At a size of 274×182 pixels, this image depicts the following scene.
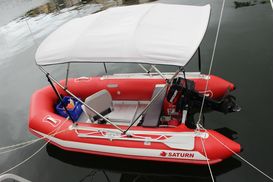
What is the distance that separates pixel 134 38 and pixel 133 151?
2.43m

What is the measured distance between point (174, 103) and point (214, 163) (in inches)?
65.2

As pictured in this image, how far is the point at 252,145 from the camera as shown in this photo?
620cm

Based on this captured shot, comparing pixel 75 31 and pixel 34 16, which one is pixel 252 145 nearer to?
pixel 75 31

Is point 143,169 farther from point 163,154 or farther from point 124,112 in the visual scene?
point 124,112

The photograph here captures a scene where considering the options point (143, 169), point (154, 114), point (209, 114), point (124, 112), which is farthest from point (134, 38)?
point (209, 114)

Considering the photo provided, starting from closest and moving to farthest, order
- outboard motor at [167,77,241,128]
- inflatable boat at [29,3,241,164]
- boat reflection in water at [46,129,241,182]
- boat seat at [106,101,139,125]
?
inflatable boat at [29,3,241,164]
boat reflection in water at [46,129,241,182]
outboard motor at [167,77,241,128]
boat seat at [106,101,139,125]

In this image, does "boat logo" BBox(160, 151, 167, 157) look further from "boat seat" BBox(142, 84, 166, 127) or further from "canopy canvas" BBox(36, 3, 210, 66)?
"canopy canvas" BBox(36, 3, 210, 66)

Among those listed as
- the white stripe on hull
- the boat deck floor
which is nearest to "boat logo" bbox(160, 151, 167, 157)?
the white stripe on hull

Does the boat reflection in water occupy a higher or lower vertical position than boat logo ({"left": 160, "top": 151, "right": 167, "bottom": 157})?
lower

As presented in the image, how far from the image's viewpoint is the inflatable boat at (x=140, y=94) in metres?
5.13

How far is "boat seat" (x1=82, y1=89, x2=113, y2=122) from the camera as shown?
20.0 ft

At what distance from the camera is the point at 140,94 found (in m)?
7.37

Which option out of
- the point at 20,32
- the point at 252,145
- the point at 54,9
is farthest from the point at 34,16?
the point at 252,145

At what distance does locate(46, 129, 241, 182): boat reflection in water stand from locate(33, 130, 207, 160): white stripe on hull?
0.54m
